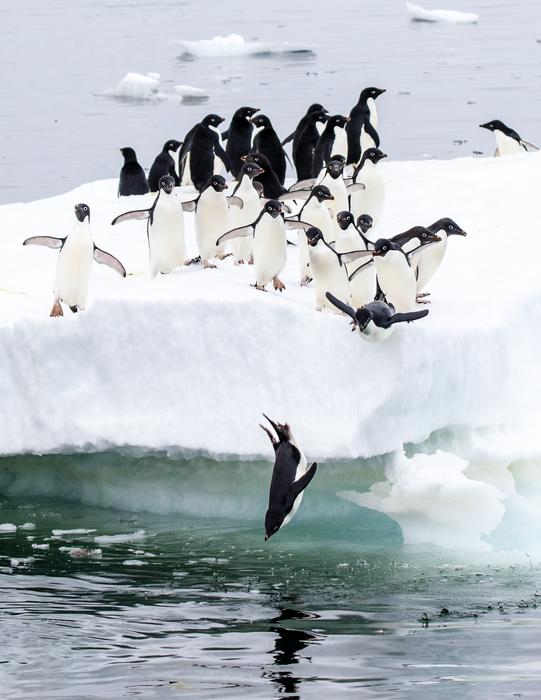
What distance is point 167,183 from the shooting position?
9219mm

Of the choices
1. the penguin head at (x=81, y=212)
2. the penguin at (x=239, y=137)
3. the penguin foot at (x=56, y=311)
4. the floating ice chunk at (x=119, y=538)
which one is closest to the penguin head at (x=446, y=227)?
the penguin head at (x=81, y=212)

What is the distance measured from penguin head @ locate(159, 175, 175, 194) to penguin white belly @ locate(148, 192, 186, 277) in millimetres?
37

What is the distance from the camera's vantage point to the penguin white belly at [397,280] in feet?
26.2

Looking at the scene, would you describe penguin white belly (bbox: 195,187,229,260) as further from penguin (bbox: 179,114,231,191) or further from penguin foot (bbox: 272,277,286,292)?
penguin (bbox: 179,114,231,191)

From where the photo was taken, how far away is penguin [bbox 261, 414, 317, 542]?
7023 mm

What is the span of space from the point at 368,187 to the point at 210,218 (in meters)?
1.72

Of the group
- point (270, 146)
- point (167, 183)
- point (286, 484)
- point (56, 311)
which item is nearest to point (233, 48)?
point (270, 146)

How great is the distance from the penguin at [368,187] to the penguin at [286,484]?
3.82 meters

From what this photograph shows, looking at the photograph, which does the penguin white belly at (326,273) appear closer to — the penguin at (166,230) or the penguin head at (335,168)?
the penguin at (166,230)

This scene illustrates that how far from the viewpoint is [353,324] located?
303 inches

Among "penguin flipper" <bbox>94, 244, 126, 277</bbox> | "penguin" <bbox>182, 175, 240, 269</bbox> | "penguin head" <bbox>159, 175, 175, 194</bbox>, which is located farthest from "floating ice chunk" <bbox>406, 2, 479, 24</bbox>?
"penguin flipper" <bbox>94, 244, 126, 277</bbox>

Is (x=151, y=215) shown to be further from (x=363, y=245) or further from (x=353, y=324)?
(x=353, y=324)

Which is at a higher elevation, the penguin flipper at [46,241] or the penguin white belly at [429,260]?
the penguin flipper at [46,241]

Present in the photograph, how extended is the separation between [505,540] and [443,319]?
130cm
